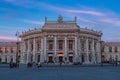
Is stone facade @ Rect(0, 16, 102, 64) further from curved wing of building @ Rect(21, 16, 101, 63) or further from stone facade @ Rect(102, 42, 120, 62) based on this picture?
stone facade @ Rect(102, 42, 120, 62)

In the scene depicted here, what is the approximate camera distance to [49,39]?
313ft

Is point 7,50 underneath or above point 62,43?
underneath

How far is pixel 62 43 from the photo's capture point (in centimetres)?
9544

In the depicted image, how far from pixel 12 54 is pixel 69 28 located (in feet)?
129

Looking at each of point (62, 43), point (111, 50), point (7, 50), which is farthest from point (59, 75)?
point (7, 50)

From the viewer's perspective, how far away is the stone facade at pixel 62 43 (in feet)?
308

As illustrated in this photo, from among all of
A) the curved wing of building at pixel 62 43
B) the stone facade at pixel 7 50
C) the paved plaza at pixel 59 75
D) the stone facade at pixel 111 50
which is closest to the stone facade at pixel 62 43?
the curved wing of building at pixel 62 43

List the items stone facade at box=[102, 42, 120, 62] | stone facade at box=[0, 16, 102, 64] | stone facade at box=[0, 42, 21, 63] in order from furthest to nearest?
1. stone facade at box=[0, 42, 21, 63]
2. stone facade at box=[102, 42, 120, 62]
3. stone facade at box=[0, 16, 102, 64]

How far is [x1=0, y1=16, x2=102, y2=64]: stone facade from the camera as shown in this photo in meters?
93.8

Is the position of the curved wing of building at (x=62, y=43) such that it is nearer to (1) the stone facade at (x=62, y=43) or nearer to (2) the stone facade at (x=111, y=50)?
(1) the stone facade at (x=62, y=43)

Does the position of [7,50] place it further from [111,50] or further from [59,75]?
[59,75]

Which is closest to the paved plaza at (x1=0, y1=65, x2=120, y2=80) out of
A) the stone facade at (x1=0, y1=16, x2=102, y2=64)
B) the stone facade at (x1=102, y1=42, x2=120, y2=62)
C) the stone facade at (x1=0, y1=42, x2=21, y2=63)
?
the stone facade at (x1=0, y1=16, x2=102, y2=64)

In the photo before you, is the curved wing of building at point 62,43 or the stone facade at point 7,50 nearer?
the curved wing of building at point 62,43

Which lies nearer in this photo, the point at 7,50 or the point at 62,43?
the point at 62,43
